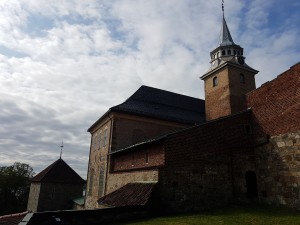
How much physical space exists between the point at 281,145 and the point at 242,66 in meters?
16.6

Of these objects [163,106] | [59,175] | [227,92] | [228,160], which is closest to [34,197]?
[59,175]

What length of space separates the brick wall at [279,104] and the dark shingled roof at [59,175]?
88.0ft

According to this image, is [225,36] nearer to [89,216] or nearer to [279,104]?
[279,104]

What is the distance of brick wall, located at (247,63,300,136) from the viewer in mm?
13031

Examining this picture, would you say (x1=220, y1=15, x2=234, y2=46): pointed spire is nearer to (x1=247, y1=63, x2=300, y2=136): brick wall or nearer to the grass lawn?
(x1=247, y1=63, x2=300, y2=136): brick wall

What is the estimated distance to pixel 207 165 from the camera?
567 inches

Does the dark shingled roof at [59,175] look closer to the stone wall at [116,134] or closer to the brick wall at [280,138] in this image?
the stone wall at [116,134]

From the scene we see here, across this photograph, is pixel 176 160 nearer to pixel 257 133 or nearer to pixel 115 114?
pixel 257 133

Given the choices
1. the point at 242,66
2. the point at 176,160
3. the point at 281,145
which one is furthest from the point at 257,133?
the point at 242,66

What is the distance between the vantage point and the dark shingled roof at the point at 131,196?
518 inches

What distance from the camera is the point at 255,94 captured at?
1598 cm

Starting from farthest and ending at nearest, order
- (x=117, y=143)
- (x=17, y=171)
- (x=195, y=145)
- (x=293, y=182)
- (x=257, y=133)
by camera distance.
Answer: (x=17, y=171)
(x=117, y=143)
(x=257, y=133)
(x=195, y=145)
(x=293, y=182)

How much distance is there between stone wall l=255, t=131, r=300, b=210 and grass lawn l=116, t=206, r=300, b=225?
2.43ft

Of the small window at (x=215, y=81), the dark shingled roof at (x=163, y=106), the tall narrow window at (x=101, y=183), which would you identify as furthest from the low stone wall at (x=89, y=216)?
the small window at (x=215, y=81)
